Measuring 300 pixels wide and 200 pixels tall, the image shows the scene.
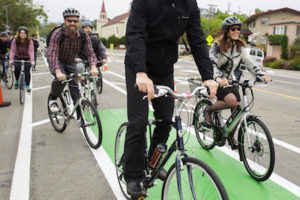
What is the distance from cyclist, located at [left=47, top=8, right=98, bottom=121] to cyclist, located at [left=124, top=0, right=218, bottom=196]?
2.46 m

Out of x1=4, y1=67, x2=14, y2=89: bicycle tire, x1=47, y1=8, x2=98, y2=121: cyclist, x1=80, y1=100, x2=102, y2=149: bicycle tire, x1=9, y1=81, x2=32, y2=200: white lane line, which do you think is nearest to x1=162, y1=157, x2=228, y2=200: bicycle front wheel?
x1=9, y1=81, x2=32, y2=200: white lane line

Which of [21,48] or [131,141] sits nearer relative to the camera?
[131,141]

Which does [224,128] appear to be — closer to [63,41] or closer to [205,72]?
[205,72]

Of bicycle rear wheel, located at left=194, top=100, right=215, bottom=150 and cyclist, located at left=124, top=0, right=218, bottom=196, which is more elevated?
cyclist, located at left=124, top=0, right=218, bottom=196

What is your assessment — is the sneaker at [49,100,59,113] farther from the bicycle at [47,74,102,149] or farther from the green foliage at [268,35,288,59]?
the green foliage at [268,35,288,59]

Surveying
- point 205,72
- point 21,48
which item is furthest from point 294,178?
point 21,48

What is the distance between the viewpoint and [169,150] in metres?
2.41

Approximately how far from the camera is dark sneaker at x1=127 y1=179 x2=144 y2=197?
265 centimetres

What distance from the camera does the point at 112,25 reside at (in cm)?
12494

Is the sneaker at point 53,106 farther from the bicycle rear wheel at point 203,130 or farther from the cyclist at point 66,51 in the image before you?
the bicycle rear wheel at point 203,130

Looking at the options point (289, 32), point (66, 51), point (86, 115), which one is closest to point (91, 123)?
point (86, 115)

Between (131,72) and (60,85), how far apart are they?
3133 mm

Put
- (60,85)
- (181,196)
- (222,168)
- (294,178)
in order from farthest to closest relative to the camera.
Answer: (60,85), (222,168), (294,178), (181,196)

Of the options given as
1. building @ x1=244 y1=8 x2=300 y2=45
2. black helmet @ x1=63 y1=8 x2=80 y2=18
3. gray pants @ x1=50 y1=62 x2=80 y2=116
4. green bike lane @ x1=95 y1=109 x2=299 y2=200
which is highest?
building @ x1=244 y1=8 x2=300 y2=45
